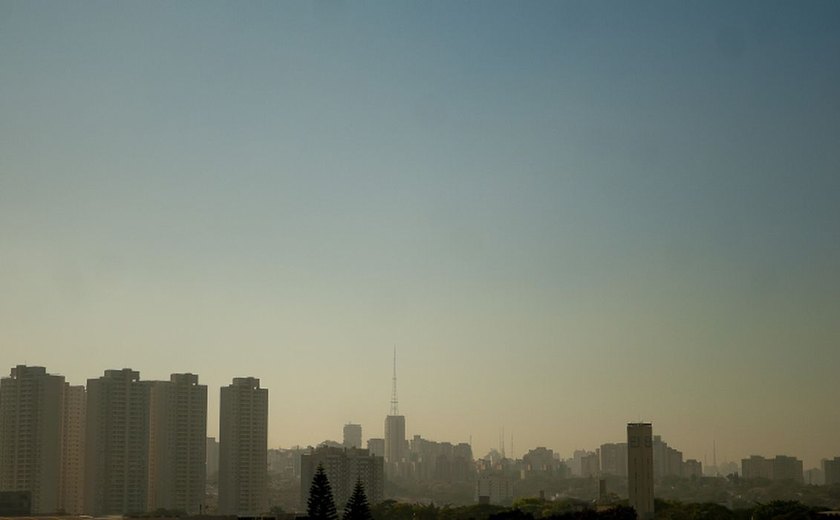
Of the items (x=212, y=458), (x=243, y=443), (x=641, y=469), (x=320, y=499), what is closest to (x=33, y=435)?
(x=243, y=443)

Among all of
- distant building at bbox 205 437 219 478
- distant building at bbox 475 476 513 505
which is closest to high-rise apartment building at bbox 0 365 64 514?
distant building at bbox 205 437 219 478

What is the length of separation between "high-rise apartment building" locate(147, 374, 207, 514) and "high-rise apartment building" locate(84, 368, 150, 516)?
124cm

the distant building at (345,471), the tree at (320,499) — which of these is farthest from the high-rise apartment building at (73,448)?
the tree at (320,499)

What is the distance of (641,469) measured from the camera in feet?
289

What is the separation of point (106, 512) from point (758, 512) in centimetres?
6046

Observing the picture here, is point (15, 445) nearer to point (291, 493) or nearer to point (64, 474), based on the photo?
point (64, 474)

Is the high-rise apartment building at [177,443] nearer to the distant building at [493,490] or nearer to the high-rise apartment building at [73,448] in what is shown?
the high-rise apartment building at [73,448]

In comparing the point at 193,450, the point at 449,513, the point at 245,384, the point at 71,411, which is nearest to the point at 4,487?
the point at 71,411

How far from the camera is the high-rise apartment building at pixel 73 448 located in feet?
372

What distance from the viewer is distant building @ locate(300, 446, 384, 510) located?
135375mm

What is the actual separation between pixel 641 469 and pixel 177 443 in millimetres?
51785

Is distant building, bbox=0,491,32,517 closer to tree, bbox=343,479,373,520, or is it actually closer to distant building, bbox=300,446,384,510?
tree, bbox=343,479,373,520

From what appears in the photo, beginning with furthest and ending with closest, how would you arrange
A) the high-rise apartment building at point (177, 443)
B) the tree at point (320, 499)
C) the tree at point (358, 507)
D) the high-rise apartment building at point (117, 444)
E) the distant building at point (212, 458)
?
the distant building at point (212, 458), the high-rise apartment building at point (177, 443), the high-rise apartment building at point (117, 444), the tree at point (320, 499), the tree at point (358, 507)

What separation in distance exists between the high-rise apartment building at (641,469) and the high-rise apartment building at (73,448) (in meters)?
54.5
